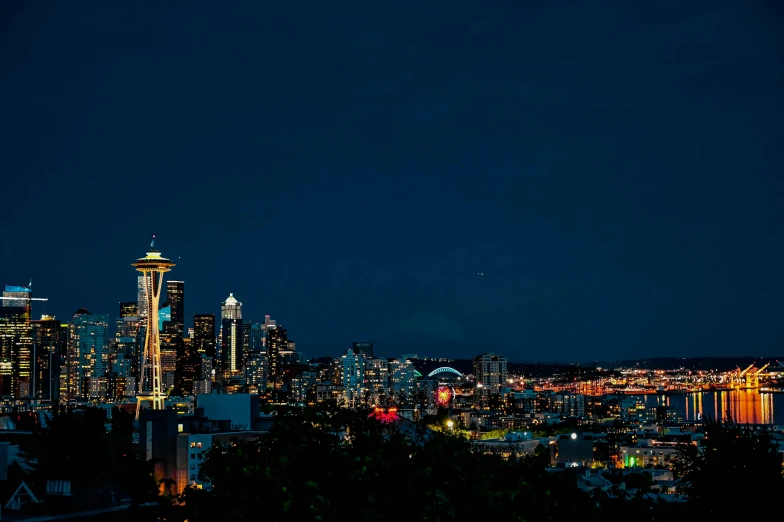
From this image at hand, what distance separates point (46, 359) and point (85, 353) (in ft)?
23.0

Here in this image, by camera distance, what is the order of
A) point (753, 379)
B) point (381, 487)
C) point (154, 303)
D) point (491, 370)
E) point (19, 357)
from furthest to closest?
point (753, 379), point (491, 370), point (19, 357), point (154, 303), point (381, 487)

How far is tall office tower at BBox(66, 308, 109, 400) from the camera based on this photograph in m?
97.5

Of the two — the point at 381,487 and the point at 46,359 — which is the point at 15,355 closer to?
the point at 46,359

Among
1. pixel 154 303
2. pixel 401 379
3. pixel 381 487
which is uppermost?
pixel 154 303

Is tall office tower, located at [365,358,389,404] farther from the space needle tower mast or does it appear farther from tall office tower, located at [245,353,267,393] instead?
the space needle tower mast

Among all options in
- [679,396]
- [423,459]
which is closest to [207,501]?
[423,459]

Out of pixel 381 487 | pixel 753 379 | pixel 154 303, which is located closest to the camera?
pixel 381 487

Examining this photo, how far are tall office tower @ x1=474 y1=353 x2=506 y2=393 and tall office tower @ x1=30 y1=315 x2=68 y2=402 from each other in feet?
144

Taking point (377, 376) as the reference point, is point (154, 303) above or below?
above

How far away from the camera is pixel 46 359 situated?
303 feet

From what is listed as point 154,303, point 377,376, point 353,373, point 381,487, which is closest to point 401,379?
point 377,376

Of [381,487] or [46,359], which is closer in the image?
[381,487]

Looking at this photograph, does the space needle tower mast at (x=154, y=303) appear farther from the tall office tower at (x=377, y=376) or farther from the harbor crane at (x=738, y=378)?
the harbor crane at (x=738, y=378)

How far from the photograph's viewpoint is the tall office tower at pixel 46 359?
91.1 metres
